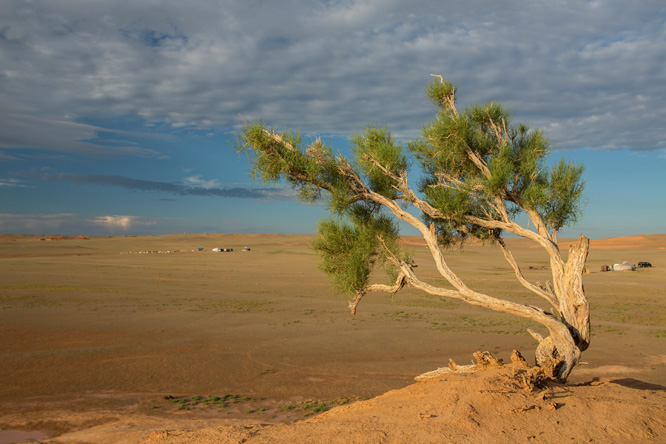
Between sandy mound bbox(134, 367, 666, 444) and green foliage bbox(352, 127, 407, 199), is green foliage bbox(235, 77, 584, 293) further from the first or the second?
sandy mound bbox(134, 367, 666, 444)

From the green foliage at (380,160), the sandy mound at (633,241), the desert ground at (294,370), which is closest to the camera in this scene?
the desert ground at (294,370)

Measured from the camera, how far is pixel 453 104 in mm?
11320

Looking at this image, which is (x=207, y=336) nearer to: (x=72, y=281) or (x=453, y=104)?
(x=453, y=104)

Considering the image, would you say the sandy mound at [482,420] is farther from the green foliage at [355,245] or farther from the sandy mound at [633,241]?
the sandy mound at [633,241]

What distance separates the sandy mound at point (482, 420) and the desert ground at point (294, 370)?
0.03 metres

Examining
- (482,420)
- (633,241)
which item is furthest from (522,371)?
(633,241)

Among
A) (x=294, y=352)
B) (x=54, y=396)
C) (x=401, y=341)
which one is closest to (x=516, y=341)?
(x=401, y=341)

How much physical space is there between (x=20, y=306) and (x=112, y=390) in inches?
642

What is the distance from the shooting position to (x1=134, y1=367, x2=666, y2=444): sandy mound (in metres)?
6.35

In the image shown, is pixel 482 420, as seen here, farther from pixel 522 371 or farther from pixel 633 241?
pixel 633 241

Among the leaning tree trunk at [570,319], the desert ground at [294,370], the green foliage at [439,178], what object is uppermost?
the green foliage at [439,178]

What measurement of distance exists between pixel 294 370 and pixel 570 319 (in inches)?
315

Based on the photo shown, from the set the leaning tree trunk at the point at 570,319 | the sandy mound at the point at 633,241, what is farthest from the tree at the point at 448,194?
the sandy mound at the point at 633,241

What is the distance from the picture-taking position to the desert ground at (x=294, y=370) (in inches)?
269
